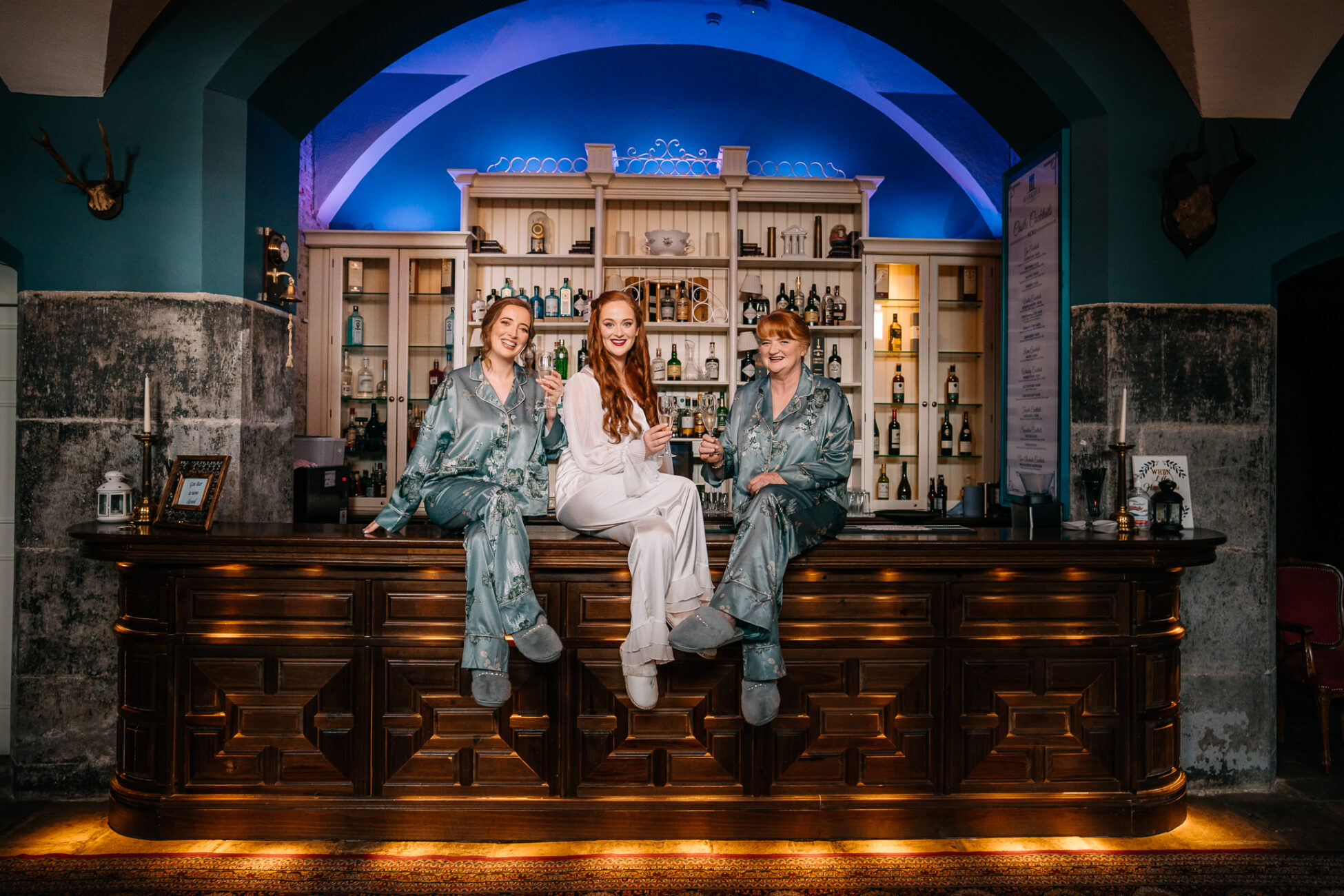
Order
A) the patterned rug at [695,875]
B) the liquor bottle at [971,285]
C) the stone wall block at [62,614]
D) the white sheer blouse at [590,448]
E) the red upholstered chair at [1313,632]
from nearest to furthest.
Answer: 1. the patterned rug at [695,875]
2. the white sheer blouse at [590,448]
3. the stone wall block at [62,614]
4. the red upholstered chair at [1313,632]
5. the liquor bottle at [971,285]

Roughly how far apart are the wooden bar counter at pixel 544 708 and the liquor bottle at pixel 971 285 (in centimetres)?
296

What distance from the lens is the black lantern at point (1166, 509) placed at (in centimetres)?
322

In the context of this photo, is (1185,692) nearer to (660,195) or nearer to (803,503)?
(803,503)

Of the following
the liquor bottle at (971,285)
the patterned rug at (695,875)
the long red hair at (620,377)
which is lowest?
the patterned rug at (695,875)

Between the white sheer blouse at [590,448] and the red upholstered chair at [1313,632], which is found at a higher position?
the white sheer blouse at [590,448]

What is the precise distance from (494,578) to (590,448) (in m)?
0.57

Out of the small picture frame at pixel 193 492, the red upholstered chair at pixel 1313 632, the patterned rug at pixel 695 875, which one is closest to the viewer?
the patterned rug at pixel 695 875

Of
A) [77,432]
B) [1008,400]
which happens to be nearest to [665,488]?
[1008,400]

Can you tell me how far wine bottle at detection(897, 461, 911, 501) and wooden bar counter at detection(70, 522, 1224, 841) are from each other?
2.64 metres

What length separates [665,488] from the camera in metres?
2.79

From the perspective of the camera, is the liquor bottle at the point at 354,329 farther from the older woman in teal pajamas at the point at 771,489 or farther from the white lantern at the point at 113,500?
the older woman in teal pajamas at the point at 771,489

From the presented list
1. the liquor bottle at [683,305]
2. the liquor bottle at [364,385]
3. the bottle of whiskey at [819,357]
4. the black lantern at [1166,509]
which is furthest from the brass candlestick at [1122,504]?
the liquor bottle at [364,385]

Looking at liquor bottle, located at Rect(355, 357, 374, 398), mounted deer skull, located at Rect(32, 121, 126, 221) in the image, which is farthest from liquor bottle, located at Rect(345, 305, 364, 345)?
mounted deer skull, located at Rect(32, 121, 126, 221)

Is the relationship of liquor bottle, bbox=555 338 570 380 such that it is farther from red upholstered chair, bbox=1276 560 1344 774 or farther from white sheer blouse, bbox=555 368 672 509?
red upholstered chair, bbox=1276 560 1344 774
